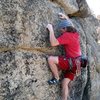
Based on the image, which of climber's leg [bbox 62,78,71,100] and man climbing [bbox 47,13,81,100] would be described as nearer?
man climbing [bbox 47,13,81,100]

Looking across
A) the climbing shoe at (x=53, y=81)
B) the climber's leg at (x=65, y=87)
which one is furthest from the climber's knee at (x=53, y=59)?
the climber's leg at (x=65, y=87)

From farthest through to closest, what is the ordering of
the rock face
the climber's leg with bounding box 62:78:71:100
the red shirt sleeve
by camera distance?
the climber's leg with bounding box 62:78:71:100, the red shirt sleeve, the rock face

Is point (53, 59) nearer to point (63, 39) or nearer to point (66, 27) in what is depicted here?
point (63, 39)

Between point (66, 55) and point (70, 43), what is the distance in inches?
17.2

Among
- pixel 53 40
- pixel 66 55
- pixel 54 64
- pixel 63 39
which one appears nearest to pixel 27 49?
pixel 53 40

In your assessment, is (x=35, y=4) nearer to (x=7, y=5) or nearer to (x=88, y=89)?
(x=7, y=5)

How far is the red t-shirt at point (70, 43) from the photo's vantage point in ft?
28.7

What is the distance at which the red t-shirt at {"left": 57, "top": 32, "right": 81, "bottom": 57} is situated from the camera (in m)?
8.73

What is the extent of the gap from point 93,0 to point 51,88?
779 inches

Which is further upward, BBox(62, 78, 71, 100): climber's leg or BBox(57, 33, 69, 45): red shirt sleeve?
BBox(57, 33, 69, 45): red shirt sleeve

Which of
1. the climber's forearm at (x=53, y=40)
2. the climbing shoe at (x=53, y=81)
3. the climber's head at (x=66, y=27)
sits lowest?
the climbing shoe at (x=53, y=81)

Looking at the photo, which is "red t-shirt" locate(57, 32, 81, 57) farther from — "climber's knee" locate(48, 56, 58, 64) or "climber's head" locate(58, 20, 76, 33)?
"climber's knee" locate(48, 56, 58, 64)

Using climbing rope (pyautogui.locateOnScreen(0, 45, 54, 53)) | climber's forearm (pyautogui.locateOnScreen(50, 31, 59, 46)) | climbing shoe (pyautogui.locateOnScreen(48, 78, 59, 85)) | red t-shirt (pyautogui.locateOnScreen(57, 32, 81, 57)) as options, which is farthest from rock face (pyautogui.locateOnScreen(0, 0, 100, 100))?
red t-shirt (pyautogui.locateOnScreen(57, 32, 81, 57))

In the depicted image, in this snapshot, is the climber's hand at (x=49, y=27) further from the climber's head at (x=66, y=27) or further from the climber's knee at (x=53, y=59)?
the climber's knee at (x=53, y=59)
